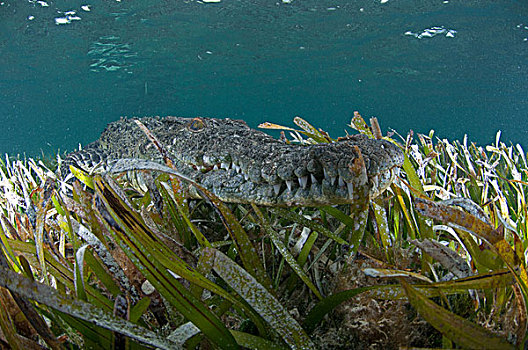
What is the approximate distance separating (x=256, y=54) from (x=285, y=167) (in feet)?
61.6

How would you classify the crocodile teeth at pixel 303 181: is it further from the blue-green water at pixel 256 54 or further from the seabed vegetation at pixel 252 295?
the blue-green water at pixel 256 54

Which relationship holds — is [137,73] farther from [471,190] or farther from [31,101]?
[471,190]

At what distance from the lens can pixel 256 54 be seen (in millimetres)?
18672

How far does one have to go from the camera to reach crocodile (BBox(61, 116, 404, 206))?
3.83 feet

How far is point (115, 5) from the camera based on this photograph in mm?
12656

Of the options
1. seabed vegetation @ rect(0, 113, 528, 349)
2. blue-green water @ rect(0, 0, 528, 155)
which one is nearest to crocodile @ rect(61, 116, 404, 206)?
seabed vegetation @ rect(0, 113, 528, 349)

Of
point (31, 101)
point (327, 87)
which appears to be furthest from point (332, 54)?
point (31, 101)

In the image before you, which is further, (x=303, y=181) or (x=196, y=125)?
(x=196, y=125)

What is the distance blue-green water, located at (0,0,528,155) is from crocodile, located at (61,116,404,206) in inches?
244

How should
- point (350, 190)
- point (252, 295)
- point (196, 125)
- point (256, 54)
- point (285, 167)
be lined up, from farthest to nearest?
point (256, 54)
point (196, 125)
point (285, 167)
point (350, 190)
point (252, 295)

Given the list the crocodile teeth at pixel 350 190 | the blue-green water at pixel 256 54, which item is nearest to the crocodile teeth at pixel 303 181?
the crocodile teeth at pixel 350 190

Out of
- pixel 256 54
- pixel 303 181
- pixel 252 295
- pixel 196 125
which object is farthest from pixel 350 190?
pixel 256 54

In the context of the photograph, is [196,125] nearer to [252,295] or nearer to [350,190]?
[350,190]

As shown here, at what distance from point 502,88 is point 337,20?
Result: 1959cm
